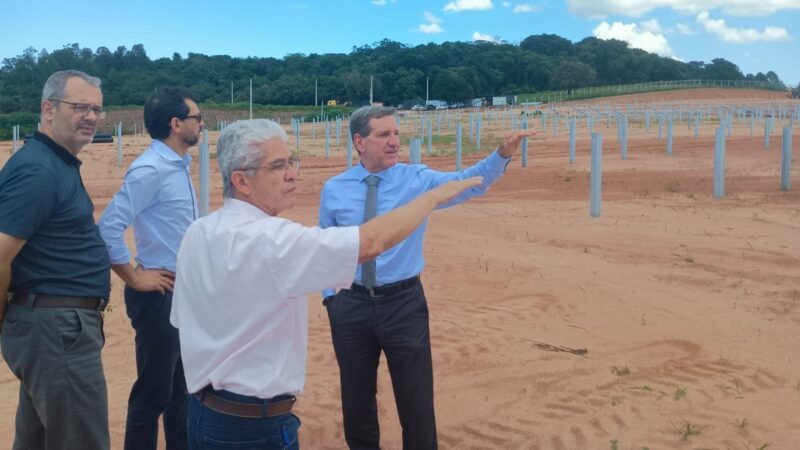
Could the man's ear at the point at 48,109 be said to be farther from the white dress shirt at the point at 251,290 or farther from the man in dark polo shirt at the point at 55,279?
the white dress shirt at the point at 251,290

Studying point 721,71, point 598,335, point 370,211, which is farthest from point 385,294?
point 721,71

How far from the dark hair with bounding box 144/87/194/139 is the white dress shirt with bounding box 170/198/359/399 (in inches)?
62.6

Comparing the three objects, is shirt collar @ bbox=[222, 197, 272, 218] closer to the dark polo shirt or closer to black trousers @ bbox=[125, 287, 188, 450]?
the dark polo shirt

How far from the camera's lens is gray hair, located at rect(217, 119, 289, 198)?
2.16m

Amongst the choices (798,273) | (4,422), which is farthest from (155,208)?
(798,273)

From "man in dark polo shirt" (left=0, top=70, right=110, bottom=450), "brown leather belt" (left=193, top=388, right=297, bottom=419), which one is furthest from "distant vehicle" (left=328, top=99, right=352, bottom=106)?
"brown leather belt" (left=193, top=388, right=297, bottom=419)

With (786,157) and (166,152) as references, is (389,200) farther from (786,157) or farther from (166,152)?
(786,157)

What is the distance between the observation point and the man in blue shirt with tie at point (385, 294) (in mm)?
3473

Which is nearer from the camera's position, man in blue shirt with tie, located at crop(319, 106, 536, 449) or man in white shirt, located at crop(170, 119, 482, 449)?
man in white shirt, located at crop(170, 119, 482, 449)

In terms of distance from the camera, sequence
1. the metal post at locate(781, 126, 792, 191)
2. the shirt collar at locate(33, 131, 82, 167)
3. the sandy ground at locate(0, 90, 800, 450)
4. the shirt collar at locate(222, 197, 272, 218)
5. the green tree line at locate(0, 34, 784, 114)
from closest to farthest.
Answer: the shirt collar at locate(222, 197, 272, 218) → the shirt collar at locate(33, 131, 82, 167) → the sandy ground at locate(0, 90, 800, 450) → the metal post at locate(781, 126, 792, 191) → the green tree line at locate(0, 34, 784, 114)

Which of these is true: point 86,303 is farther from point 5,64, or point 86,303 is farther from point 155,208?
point 5,64

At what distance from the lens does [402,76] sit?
89.3m

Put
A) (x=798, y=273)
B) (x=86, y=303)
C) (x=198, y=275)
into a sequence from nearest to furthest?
(x=198, y=275) < (x=86, y=303) < (x=798, y=273)

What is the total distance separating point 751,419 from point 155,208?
3.73m
